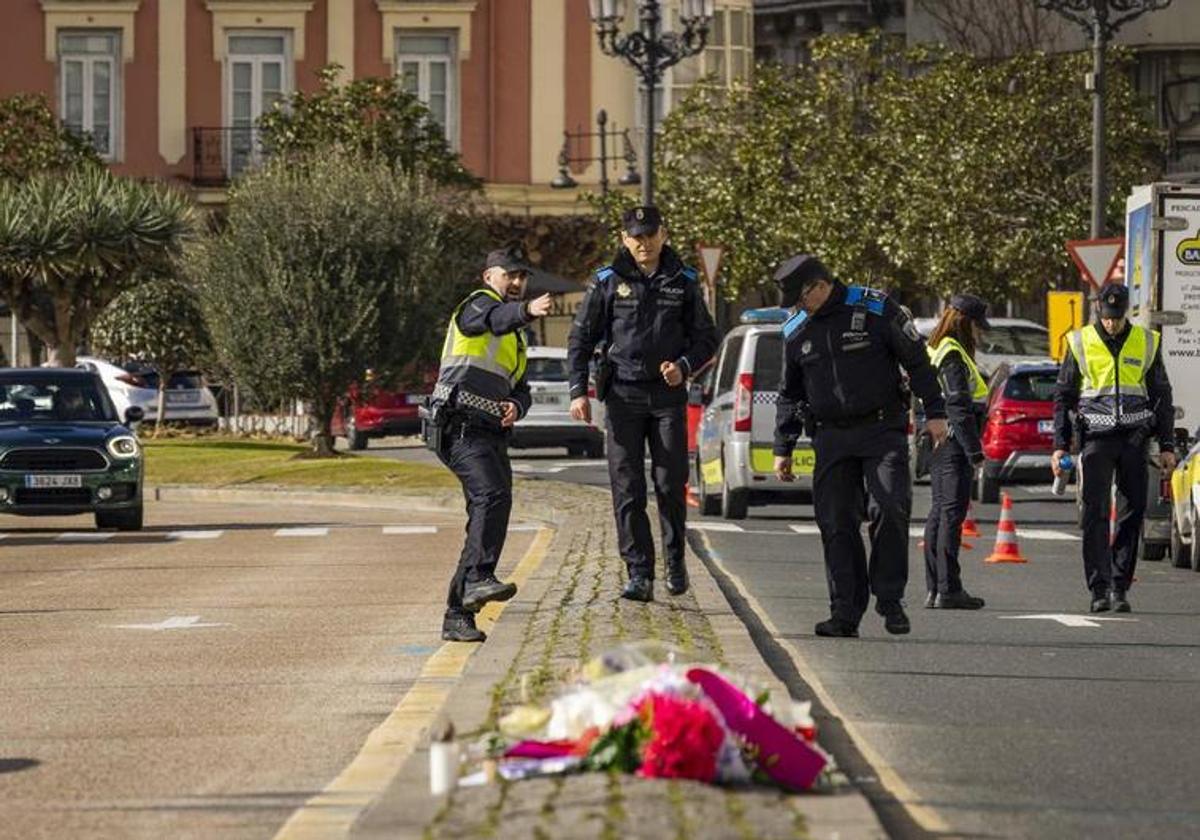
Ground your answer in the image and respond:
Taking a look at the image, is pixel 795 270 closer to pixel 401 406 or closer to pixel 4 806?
pixel 4 806

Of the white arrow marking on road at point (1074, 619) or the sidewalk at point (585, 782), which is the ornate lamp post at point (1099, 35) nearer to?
the sidewalk at point (585, 782)

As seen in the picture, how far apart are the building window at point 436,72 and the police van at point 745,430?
35429 mm

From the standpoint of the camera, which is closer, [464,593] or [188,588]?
[464,593]

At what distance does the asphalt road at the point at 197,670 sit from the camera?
9.79 meters

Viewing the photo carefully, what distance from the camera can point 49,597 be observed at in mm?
19547

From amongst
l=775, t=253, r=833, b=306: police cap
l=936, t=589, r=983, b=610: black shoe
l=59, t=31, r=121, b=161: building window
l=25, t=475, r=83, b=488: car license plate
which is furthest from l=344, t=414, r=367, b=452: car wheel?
l=775, t=253, r=833, b=306: police cap

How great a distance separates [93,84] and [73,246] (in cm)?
1596

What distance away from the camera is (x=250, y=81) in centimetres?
6538

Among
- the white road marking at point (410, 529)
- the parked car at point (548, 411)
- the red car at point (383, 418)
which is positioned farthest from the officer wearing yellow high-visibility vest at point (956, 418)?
the red car at point (383, 418)

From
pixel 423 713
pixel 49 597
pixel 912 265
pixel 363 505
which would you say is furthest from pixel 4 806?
pixel 912 265

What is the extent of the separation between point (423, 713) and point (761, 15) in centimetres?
7850

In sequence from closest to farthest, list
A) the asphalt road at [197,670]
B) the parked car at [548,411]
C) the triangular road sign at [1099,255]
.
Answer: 1. the asphalt road at [197,670]
2. the triangular road sign at [1099,255]
3. the parked car at [548,411]

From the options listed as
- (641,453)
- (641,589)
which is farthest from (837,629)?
(641,453)

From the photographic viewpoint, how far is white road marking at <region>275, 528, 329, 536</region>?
1109 inches
